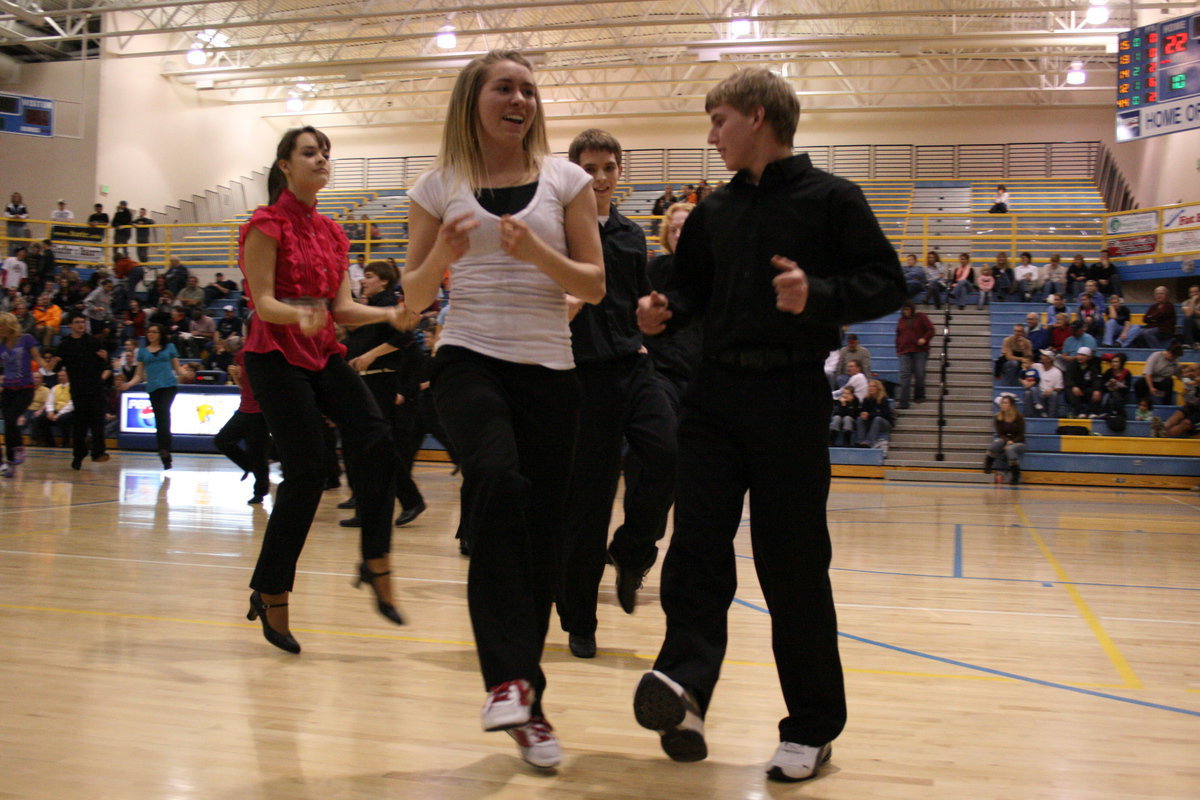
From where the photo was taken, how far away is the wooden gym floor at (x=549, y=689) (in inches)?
Answer: 105

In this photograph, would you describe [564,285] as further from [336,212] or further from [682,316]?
[336,212]

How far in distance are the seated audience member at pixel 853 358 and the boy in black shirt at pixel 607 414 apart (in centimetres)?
1132

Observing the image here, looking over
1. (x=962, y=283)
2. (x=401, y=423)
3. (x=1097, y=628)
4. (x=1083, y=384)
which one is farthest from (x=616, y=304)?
(x=962, y=283)

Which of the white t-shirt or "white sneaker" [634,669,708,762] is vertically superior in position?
the white t-shirt

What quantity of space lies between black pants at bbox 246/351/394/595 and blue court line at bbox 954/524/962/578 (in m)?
3.87

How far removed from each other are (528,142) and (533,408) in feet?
2.43

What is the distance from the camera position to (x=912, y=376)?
51.6ft

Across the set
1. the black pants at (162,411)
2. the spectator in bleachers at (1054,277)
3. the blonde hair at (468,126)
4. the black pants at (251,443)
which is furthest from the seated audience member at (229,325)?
the blonde hair at (468,126)

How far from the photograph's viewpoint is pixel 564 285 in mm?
2719

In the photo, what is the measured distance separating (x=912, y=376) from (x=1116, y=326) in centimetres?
338

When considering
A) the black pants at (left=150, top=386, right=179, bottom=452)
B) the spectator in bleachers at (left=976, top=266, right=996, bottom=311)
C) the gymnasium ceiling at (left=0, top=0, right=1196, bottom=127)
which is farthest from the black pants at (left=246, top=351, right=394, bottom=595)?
the gymnasium ceiling at (left=0, top=0, right=1196, bottom=127)

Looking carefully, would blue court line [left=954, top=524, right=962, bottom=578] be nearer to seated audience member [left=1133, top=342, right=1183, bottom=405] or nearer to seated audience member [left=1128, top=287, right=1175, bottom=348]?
seated audience member [left=1133, top=342, right=1183, bottom=405]

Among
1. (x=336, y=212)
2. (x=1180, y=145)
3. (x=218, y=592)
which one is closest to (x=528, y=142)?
(x=218, y=592)

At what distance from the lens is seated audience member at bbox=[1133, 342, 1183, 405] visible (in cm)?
1440
